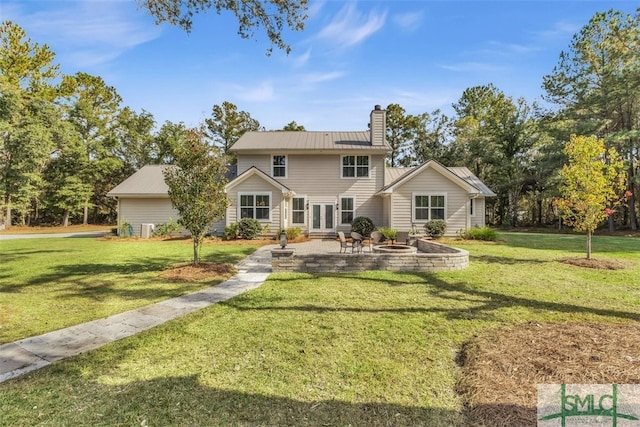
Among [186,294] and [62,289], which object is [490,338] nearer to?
[186,294]

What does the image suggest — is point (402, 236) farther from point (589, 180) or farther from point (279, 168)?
point (589, 180)

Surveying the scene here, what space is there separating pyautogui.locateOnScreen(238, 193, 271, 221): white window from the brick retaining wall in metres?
9.75

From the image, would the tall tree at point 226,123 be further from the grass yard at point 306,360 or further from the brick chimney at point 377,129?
the grass yard at point 306,360

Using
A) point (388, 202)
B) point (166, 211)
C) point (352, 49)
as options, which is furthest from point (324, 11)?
point (166, 211)

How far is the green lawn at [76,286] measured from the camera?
17.7 feet

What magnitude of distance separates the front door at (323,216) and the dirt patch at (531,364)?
605 inches

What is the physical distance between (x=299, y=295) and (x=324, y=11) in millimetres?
6727

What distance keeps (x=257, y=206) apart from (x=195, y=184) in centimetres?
954

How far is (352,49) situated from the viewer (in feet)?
34.1

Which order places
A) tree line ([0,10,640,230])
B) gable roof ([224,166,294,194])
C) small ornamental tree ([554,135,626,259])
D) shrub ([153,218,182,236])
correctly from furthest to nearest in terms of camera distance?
tree line ([0,10,640,230]) < shrub ([153,218,182,236]) < gable roof ([224,166,294,194]) < small ornamental tree ([554,135,626,259])

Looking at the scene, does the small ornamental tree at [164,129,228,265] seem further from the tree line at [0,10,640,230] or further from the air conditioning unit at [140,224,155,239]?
the tree line at [0,10,640,230]

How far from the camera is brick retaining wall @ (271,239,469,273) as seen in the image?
9.05 m

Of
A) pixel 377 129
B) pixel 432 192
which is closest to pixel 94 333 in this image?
pixel 432 192

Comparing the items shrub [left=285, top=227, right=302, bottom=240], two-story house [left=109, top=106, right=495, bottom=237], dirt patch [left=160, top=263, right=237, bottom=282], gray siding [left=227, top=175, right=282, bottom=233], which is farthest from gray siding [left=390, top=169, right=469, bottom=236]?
dirt patch [left=160, top=263, right=237, bottom=282]
